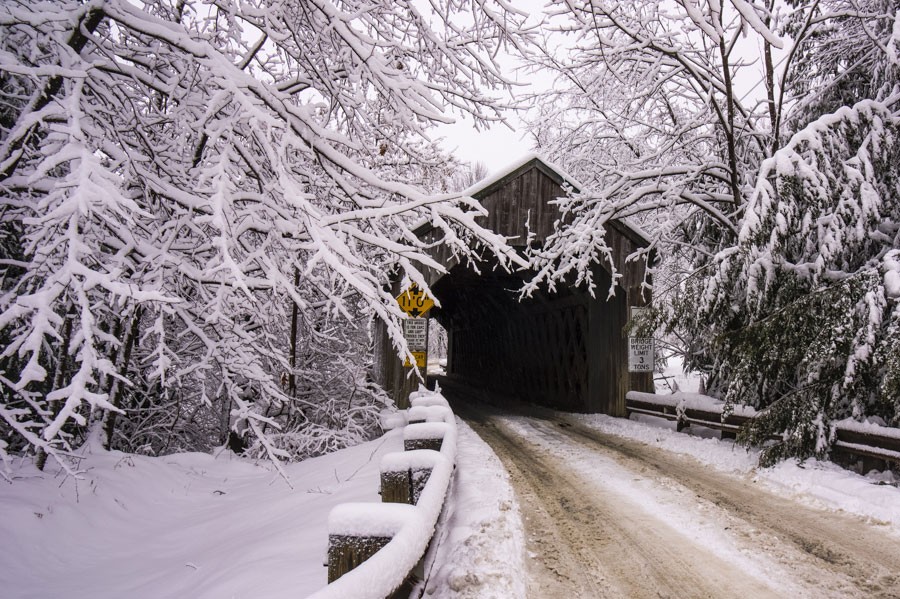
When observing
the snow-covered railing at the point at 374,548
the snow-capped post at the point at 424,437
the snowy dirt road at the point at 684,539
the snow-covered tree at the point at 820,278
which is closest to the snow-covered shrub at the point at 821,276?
the snow-covered tree at the point at 820,278

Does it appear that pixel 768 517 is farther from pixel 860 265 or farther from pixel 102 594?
pixel 102 594

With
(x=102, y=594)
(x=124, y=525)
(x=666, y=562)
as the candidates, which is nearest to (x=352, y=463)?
(x=124, y=525)

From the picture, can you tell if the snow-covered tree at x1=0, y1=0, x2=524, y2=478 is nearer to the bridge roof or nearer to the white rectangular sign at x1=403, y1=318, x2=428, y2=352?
the white rectangular sign at x1=403, y1=318, x2=428, y2=352

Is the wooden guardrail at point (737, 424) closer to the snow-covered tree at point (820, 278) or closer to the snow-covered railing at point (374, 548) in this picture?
the snow-covered tree at point (820, 278)

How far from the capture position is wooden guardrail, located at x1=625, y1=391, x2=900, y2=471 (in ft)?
18.2

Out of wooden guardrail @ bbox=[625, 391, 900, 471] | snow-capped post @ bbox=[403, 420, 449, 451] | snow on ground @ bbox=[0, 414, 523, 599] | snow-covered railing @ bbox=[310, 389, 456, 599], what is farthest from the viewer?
wooden guardrail @ bbox=[625, 391, 900, 471]

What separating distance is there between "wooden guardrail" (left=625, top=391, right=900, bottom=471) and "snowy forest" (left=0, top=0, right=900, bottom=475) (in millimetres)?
232

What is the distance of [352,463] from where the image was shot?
6.70 m

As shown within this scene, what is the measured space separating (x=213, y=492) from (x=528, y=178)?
933 cm

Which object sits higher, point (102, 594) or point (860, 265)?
point (860, 265)

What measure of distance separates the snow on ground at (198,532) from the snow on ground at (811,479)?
2.90 meters

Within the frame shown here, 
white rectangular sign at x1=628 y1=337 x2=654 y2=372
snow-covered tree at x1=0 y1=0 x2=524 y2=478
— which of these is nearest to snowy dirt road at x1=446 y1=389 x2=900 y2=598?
snow-covered tree at x1=0 y1=0 x2=524 y2=478

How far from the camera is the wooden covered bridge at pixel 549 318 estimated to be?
12391 mm

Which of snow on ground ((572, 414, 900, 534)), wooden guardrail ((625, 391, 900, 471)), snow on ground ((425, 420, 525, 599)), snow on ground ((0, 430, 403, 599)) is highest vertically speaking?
wooden guardrail ((625, 391, 900, 471))
